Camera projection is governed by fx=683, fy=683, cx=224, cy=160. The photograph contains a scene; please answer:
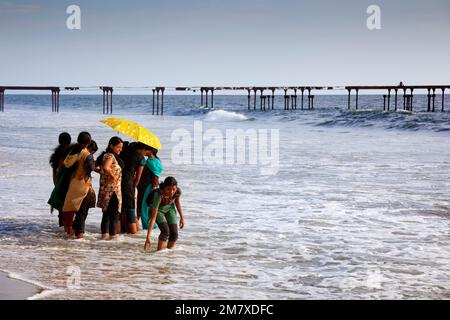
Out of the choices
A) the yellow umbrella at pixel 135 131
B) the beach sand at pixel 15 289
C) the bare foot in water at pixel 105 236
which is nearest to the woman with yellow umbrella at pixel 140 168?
the yellow umbrella at pixel 135 131

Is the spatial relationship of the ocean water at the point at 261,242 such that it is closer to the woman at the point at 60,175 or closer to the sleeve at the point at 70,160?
the woman at the point at 60,175

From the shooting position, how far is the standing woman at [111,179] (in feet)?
26.2

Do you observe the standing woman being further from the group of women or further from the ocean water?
the ocean water

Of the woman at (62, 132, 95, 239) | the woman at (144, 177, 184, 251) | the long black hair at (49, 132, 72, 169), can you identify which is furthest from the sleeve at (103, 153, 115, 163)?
the woman at (144, 177, 184, 251)

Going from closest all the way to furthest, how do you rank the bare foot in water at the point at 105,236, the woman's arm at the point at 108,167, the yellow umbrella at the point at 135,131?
the woman's arm at the point at 108,167
the yellow umbrella at the point at 135,131
the bare foot in water at the point at 105,236

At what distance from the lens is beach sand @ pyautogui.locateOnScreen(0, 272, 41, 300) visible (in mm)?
5847

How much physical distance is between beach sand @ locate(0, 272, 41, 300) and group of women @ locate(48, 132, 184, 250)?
167 centimetres

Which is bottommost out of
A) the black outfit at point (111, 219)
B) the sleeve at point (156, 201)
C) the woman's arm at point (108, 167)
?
the black outfit at point (111, 219)

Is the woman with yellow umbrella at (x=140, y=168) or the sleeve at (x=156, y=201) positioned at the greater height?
the woman with yellow umbrella at (x=140, y=168)
